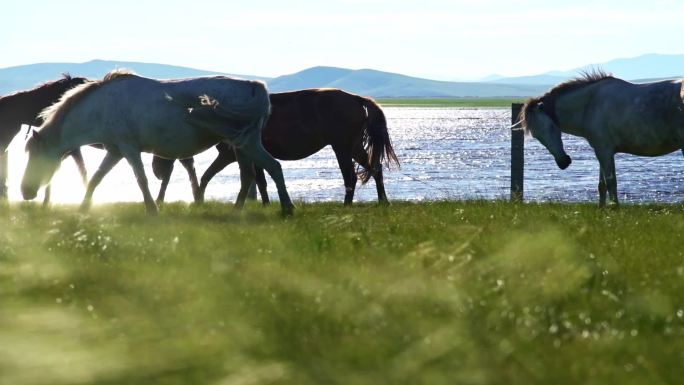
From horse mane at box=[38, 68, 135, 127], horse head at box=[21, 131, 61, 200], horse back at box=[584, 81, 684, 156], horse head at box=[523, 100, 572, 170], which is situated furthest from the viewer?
horse head at box=[523, 100, 572, 170]

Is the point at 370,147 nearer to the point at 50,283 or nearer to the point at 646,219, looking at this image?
the point at 646,219

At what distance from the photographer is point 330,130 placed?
16.8 metres

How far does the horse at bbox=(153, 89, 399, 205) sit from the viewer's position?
16750mm

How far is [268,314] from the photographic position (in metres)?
6.52

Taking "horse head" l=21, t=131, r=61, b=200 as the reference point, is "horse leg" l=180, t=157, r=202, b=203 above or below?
below

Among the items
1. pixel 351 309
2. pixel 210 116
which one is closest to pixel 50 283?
pixel 351 309

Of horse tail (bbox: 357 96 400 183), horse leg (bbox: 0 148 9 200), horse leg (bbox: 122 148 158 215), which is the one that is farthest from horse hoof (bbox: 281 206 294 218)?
horse leg (bbox: 0 148 9 200)

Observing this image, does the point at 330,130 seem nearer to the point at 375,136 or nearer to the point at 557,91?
the point at 375,136

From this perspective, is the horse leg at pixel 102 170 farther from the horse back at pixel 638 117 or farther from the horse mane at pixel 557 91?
the horse back at pixel 638 117

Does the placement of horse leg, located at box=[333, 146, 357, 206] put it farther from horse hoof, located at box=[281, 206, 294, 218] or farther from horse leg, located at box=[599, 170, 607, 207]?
horse leg, located at box=[599, 170, 607, 207]

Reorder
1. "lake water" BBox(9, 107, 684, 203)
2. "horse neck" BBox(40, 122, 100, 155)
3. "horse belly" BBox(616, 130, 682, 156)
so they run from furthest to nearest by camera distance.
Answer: "lake water" BBox(9, 107, 684, 203) < "horse belly" BBox(616, 130, 682, 156) < "horse neck" BBox(40, 122, 100, 155)

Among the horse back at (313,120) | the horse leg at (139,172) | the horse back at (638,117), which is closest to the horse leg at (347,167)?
the horse back at (313,120)

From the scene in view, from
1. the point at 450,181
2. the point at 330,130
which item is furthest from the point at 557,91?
the point at 450,181

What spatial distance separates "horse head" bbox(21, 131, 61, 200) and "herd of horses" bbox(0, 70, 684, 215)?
0.6 inches
